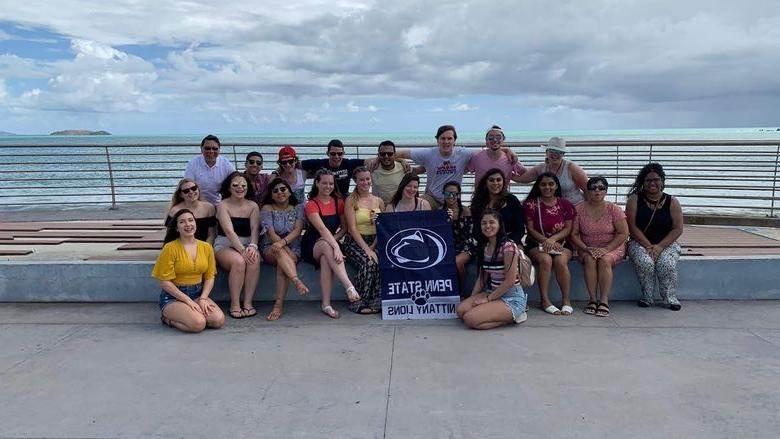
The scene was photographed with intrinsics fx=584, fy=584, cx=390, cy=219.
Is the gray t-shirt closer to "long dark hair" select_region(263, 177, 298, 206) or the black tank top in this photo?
"long dark hair" select_region(263, 177, 298, 206)

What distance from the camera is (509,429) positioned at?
3133mm

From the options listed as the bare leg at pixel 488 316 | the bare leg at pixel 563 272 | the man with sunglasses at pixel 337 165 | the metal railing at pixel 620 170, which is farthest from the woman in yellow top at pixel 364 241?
the metal railing at pixel 620 170

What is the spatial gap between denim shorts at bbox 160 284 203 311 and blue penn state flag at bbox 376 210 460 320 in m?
1.61

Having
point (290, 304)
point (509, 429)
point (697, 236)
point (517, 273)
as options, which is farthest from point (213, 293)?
point (697, 236)

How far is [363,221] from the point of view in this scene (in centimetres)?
560

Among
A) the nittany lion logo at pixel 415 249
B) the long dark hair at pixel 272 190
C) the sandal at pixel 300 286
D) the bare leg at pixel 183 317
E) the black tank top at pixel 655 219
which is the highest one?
the long dark hair at pixel 272 190

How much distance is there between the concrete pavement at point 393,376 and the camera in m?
3.20

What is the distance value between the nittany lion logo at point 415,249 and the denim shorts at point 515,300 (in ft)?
2.53

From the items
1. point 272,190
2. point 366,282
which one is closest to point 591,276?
point 366,282

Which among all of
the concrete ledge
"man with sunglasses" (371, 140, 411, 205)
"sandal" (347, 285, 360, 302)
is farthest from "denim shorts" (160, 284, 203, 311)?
"man with sunglasses" (371, 140, 411, 205)

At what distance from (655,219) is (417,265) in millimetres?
2276

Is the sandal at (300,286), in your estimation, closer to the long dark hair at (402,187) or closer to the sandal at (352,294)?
the sandal at (352,294)

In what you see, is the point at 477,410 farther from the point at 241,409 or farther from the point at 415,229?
the point at 415,229

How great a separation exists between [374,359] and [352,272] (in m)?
1.55
